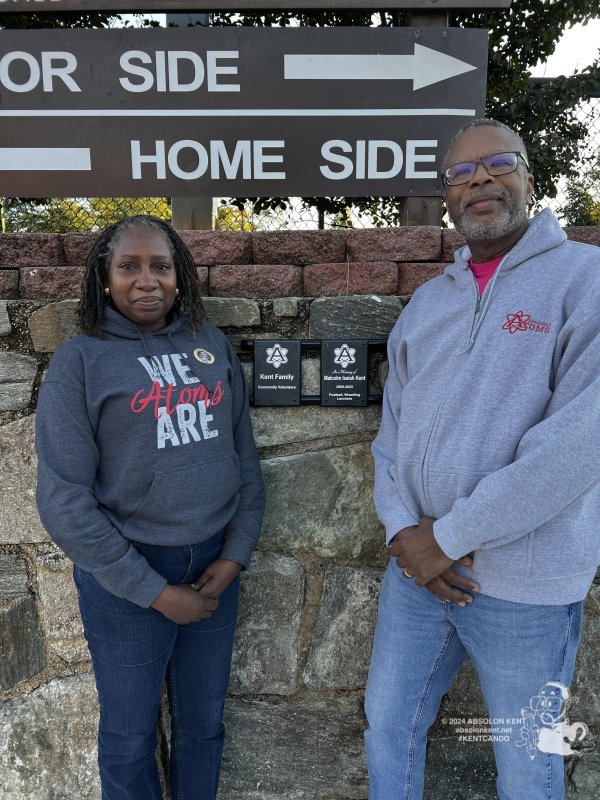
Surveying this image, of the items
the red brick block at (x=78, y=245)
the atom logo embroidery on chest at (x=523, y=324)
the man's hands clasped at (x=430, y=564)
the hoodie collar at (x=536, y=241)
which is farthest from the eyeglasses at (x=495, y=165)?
the red brick block at (x=78, y=245)

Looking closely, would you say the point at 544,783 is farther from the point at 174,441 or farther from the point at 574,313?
the point at 174,441

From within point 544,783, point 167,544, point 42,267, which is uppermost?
point 42,267

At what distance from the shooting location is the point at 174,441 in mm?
1498

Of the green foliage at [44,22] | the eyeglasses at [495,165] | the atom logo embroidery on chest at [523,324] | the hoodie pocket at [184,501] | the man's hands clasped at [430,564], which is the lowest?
the man's hands clasped at [430,564]

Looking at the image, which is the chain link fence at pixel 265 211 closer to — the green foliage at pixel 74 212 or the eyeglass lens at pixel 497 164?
the green foliage at pixel 74 212

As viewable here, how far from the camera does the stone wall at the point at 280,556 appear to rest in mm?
1877

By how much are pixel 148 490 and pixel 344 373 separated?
0.70 m

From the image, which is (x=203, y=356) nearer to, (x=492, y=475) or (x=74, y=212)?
(x=492, y=475)

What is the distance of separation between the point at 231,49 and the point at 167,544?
151cm

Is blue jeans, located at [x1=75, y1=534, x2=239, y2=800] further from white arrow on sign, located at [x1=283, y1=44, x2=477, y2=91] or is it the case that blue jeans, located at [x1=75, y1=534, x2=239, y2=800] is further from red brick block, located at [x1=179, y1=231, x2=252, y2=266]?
white arrow on sign, located at [x1=283, y1=44, x2=477, y2=91]

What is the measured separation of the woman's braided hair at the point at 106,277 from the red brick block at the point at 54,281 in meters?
0.24

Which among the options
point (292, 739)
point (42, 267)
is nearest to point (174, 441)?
point (42, 267)

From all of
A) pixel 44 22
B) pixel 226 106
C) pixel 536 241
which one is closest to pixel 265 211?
pixel 226 106

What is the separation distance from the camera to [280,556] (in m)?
1.95
